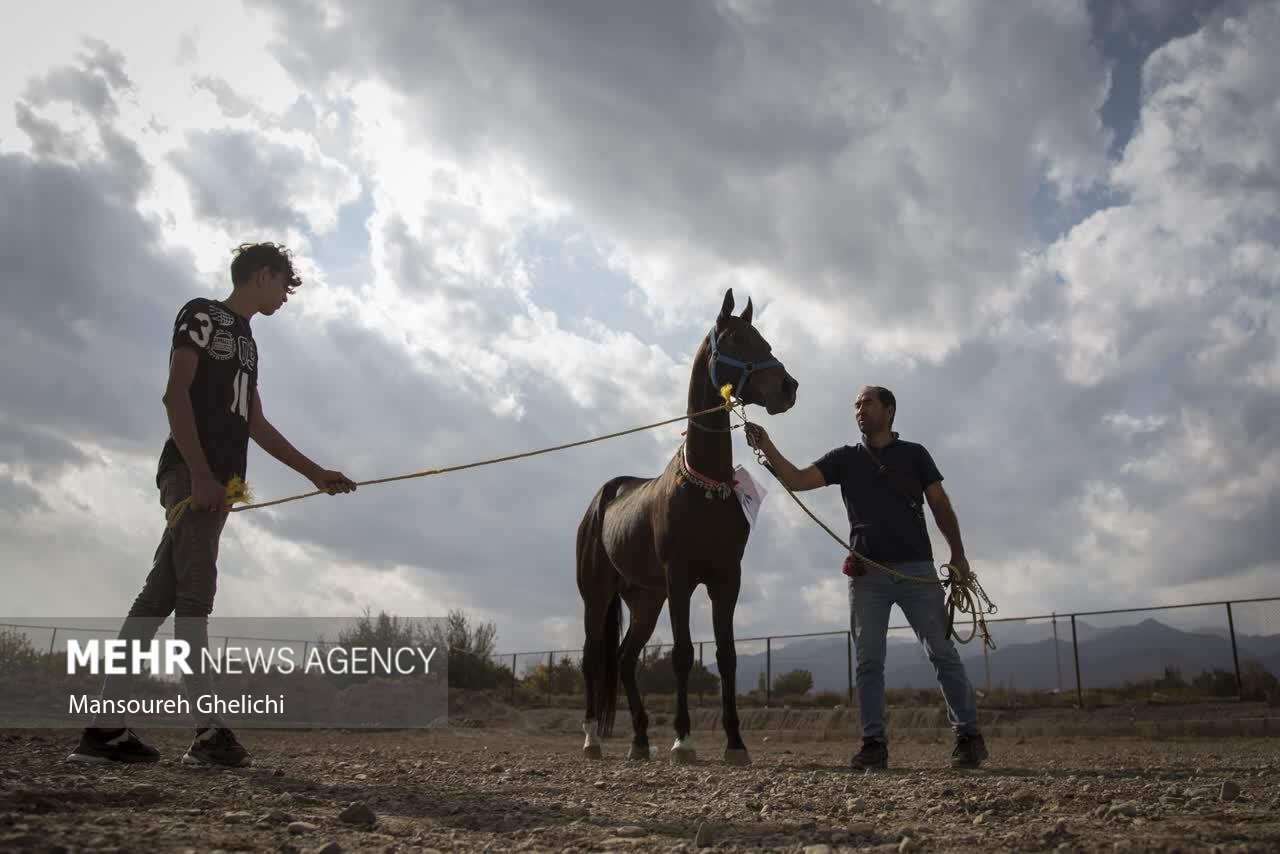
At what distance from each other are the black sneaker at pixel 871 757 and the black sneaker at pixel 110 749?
410 cm

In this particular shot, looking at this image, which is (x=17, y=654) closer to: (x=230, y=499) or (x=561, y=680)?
(x=561, y=680)

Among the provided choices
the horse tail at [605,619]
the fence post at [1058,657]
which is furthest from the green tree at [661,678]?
the horse tail at [605,619]

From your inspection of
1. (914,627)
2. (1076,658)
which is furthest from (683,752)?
(1076,658)

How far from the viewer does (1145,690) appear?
2188 cm

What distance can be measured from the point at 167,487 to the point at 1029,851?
4446 millimetres

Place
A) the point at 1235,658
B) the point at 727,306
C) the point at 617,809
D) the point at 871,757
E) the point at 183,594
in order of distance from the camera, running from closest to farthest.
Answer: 1. the point at 617,809
2. the point at 183,594
3. the point at 871,757
4. the point at 727,306
5. the point at 1235,658

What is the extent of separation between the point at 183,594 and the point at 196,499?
50 centimetres

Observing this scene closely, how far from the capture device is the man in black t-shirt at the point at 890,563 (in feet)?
19.1

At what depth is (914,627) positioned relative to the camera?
598 cm

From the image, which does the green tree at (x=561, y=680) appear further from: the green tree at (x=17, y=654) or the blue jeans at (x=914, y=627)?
the blue jeans at (x=914, y=627)

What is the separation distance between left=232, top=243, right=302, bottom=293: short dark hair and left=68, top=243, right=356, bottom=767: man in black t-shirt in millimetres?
200

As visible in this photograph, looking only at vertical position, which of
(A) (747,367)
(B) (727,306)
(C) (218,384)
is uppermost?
(B) (727,306)

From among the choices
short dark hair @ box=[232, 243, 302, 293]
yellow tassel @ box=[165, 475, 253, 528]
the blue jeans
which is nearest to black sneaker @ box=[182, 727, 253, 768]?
yellow tassel @ box=[165, 475, 253, 528]

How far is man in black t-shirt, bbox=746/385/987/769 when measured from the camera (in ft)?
19.1
